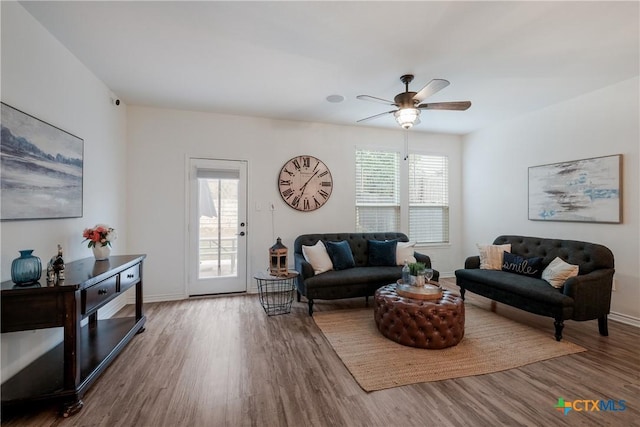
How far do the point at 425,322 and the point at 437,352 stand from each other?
10.9 inches

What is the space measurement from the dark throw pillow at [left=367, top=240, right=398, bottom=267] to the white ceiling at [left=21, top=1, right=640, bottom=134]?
2.02 meters

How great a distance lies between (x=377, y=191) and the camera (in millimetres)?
5078

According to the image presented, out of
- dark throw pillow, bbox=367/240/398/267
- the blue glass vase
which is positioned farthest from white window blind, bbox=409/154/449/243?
the blue glass vase

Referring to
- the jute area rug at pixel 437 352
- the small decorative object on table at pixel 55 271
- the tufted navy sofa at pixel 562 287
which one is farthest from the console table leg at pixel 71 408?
the tufted navy sofa at pixel 562 287

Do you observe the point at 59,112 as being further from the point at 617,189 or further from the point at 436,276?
the point at 617,189

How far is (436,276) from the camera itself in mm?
3877

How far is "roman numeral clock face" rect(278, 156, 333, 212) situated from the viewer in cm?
454

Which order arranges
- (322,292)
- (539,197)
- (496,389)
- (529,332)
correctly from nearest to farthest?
(496,389), (529,332), (322,292), (539,197)

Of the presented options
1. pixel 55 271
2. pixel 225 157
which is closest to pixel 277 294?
pixel 225 157

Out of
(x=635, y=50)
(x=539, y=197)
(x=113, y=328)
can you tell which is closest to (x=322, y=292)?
(x=113, y=328)

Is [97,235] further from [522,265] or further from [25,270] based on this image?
[522,265]

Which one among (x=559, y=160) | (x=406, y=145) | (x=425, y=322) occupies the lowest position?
(x=425, y=322)

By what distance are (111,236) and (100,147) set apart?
46.1 inches

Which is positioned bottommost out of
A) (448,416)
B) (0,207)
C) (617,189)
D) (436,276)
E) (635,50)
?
(448,416)
